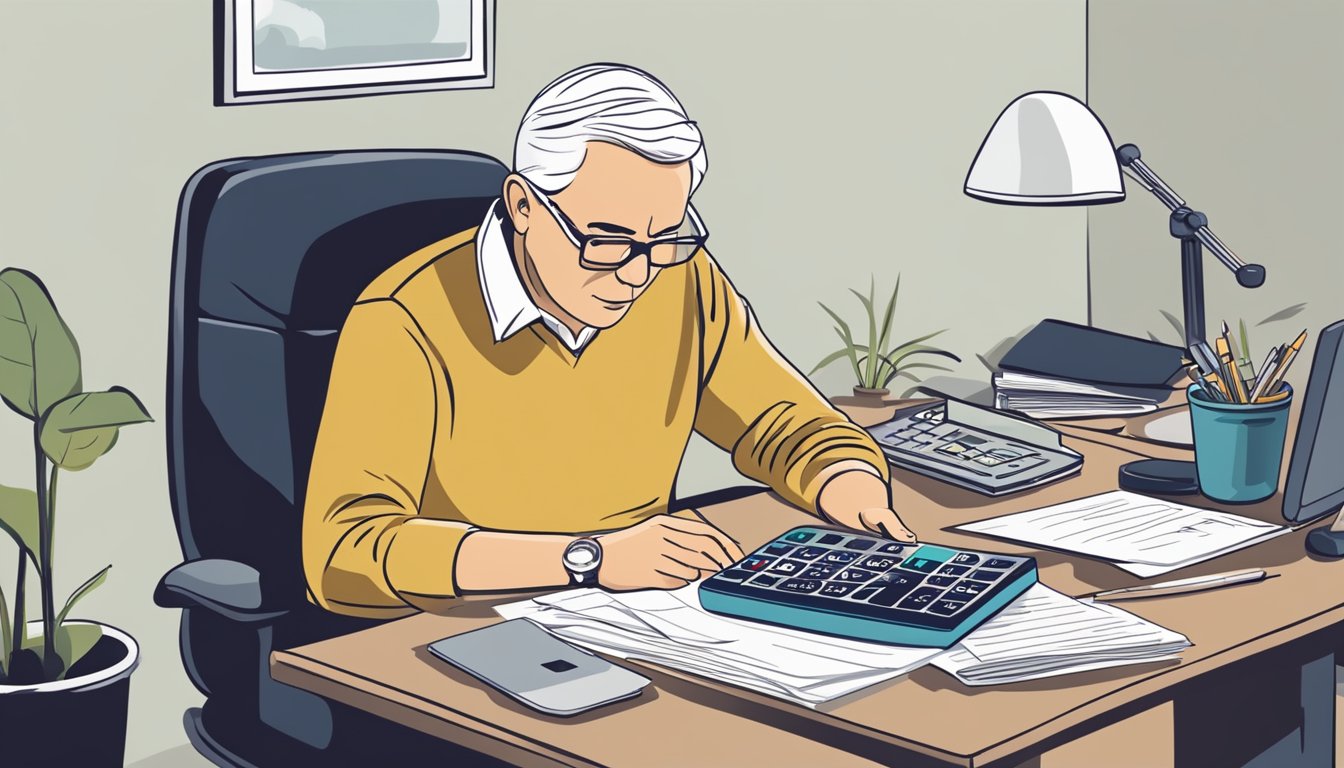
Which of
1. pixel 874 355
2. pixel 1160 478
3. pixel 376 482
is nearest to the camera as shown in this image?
pixel 376 482

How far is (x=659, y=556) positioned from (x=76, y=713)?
112 centimetres

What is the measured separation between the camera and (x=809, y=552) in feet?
5.23

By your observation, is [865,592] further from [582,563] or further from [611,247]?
[611,247]

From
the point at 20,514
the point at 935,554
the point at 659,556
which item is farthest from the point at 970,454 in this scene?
the point at 20,514

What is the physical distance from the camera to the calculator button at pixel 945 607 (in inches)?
56.5

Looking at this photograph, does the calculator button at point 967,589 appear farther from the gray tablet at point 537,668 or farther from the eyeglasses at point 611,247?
the eyeglasses at point 611,247

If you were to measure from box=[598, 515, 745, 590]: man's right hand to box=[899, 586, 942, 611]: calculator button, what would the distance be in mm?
231

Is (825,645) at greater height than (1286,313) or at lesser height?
lesser

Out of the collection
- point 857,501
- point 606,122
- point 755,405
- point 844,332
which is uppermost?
point 606,122

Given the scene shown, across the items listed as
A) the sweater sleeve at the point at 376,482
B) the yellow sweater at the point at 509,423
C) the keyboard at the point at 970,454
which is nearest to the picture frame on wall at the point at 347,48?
the yellow sweater at the point at 509,423

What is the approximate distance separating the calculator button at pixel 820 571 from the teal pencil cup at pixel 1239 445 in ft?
2.23

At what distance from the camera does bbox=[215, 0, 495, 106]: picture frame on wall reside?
2521mm

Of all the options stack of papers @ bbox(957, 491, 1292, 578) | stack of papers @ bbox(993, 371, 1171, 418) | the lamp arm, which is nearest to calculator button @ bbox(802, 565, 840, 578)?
stack of papers @ bbox(957, 491, 1292, 578)

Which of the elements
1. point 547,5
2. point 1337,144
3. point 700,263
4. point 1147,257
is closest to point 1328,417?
point 700,263
